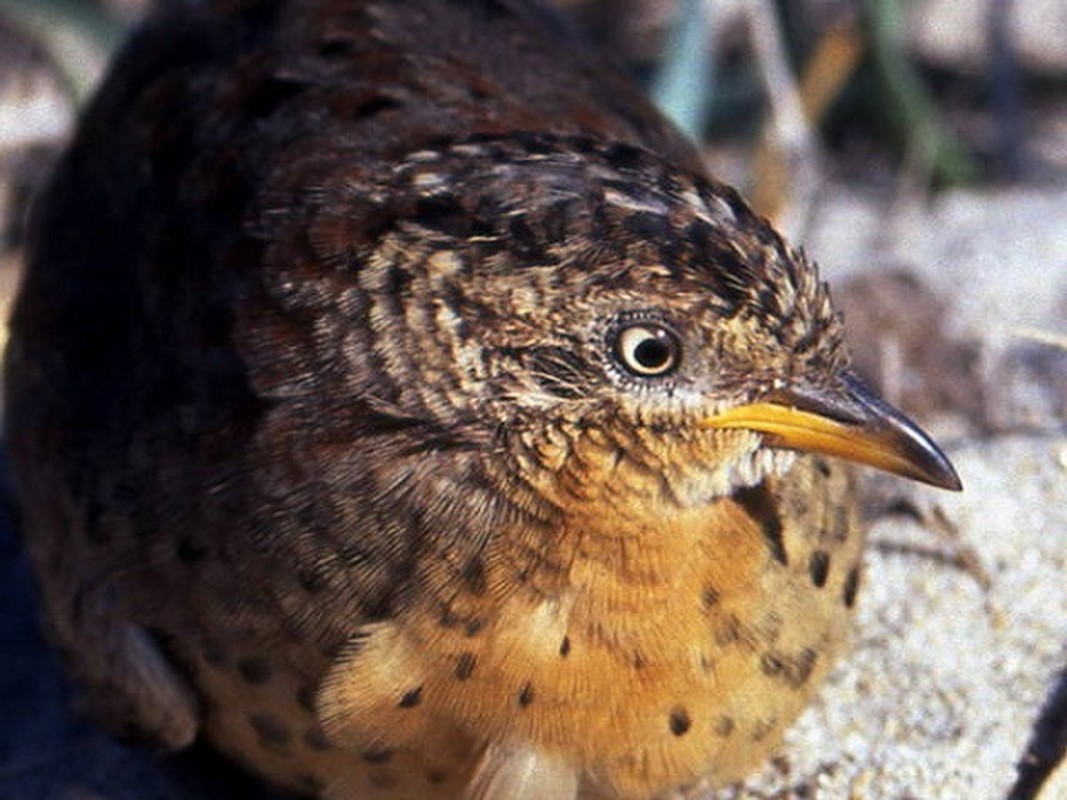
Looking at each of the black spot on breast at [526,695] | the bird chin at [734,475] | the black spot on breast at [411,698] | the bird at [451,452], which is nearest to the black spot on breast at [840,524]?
the bird at [451,452]

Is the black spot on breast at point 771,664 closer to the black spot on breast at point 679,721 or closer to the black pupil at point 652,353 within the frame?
the black spot on breast at point 679,721

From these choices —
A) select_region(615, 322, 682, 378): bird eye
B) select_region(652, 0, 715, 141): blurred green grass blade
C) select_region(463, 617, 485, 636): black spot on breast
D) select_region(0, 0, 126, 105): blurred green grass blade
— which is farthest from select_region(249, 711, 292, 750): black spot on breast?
select_region(0, 0, 126, 105): blurred green grass blade

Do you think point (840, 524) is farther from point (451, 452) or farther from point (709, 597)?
point (451, 452)

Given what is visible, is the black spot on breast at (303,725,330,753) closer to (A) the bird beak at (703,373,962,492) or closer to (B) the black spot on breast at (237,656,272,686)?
(B) the black spot on breast at (237,656,272,686)

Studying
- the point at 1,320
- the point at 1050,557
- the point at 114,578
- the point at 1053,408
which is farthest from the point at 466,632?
the point at 1,320

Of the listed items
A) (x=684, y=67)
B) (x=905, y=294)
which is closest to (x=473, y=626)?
(x=905, y=294)
